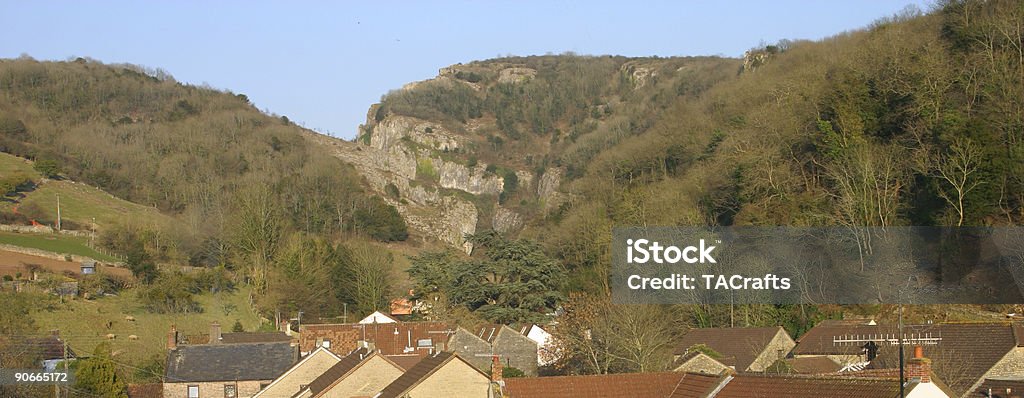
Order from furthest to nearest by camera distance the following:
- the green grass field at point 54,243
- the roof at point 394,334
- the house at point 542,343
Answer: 1. the green grass field at point 54,243
2. the house at point 542,343
3. the roof at point 394,334

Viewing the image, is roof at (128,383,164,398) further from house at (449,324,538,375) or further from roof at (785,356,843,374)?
roof at (785,356,843,374)

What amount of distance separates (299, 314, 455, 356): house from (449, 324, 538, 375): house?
0.67 m

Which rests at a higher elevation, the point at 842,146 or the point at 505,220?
the point at 842,146

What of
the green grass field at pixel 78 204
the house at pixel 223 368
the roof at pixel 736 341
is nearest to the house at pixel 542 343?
the roof at pixel 736 341

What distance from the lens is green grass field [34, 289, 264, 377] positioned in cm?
5184

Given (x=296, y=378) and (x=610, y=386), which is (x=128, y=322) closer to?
(x=296, y=378)

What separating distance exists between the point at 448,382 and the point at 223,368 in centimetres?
1796

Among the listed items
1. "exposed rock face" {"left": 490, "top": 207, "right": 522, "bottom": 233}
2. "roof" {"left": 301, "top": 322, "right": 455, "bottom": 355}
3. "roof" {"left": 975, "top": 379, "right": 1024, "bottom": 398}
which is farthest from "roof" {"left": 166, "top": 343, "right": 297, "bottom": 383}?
"exposed rock face" {"left": 490, "top": 207, "right": 522, "bottom": 233}

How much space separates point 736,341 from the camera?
4328 centimetres

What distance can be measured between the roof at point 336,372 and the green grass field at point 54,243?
4477 cm

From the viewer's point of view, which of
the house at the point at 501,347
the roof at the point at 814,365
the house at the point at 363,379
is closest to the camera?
the house at the point at 363,379

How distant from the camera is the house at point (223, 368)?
42469 millimetres

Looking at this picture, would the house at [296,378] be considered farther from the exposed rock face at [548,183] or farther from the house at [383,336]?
the exposed rock face at [548,183]

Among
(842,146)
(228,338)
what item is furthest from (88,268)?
(842,146)
